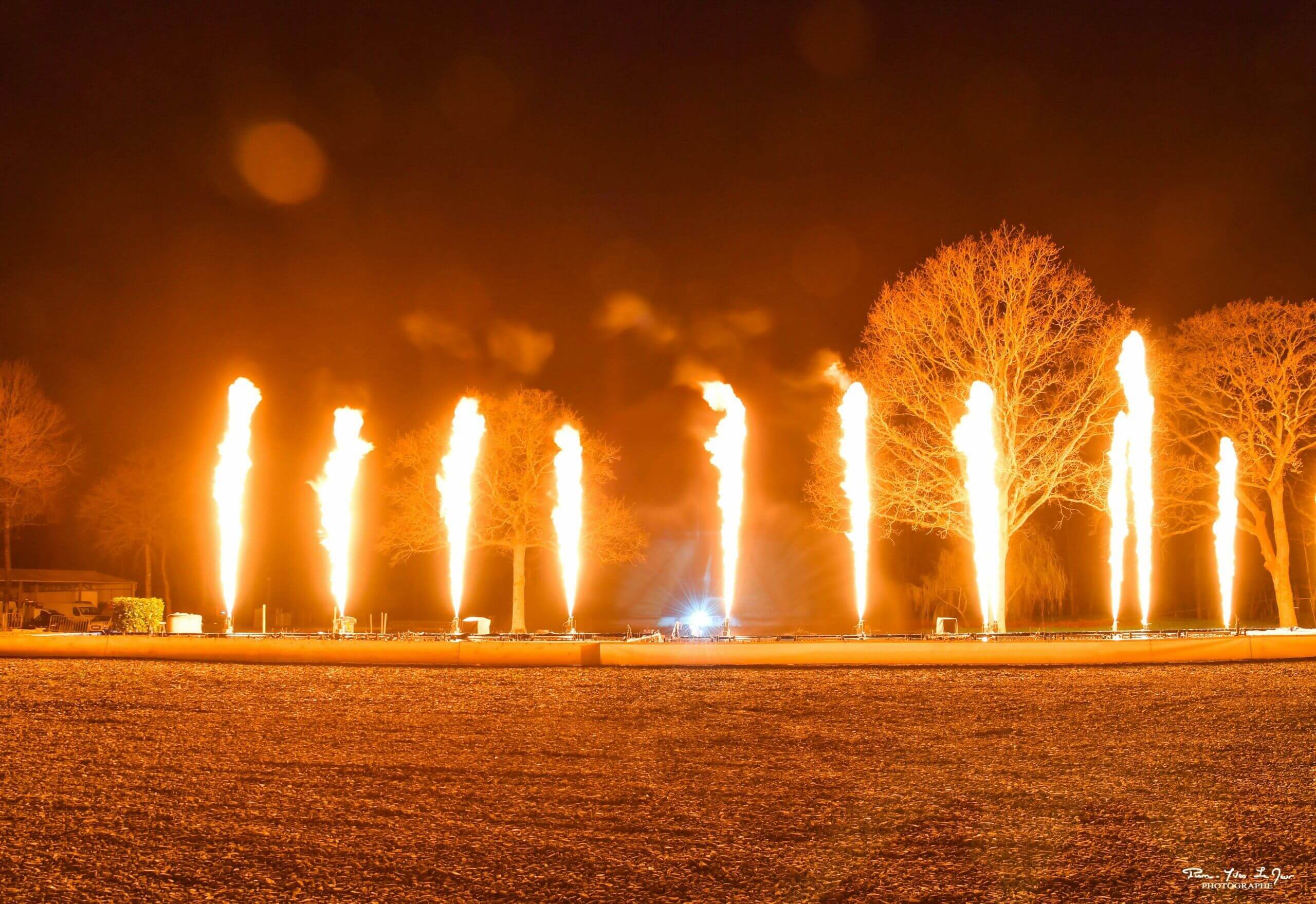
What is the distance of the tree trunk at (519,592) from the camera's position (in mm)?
35406

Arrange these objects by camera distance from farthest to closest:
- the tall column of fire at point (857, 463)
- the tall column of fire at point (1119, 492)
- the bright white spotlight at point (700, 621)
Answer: the tall column of fire at point (857, 463) < the tall column of fire at point (1119, 492) < the bright white spotlight at point (700, 621)

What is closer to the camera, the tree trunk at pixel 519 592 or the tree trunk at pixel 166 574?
the tree trunk at pixel 519 592

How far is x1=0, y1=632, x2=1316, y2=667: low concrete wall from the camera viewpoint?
18234 mm

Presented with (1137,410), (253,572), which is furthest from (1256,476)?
(253,572)

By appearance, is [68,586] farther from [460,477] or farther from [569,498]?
[569,498]

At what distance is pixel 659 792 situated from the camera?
888 centimetres

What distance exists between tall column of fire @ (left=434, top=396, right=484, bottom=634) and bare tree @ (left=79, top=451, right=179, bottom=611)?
812 inches

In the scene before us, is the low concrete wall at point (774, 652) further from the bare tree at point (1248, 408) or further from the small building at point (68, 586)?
the small building at point (68, 586)

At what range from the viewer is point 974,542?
27844 millimetres

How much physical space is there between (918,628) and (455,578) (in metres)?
20.8

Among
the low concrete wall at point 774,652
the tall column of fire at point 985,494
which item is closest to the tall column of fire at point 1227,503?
the tall column of fire at point 985,494

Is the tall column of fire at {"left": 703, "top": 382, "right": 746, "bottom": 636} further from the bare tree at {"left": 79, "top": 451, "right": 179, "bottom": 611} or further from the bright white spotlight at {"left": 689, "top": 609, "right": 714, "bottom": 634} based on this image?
the bare tree at {"left": 79, "top": 451, "right": 179, "bottom": 611}

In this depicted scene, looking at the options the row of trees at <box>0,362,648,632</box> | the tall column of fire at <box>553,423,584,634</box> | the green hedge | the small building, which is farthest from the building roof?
the green hedge

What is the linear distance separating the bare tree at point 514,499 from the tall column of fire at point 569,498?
47cm
